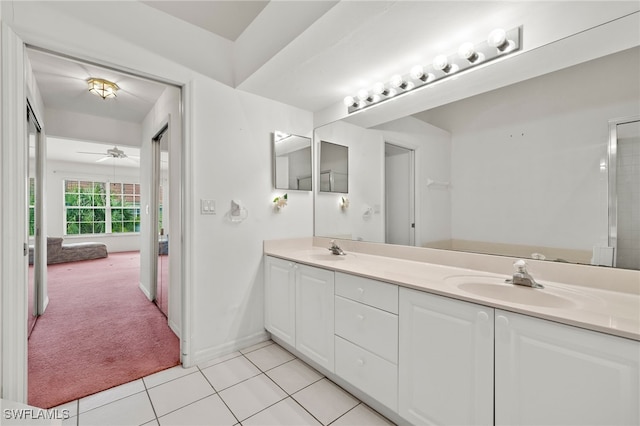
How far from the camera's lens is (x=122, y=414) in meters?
→ 1.54

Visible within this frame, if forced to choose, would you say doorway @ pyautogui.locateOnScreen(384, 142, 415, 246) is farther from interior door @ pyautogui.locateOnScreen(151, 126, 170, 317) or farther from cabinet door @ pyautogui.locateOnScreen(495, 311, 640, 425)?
interior door @ pyautogui.locateOnScreen(151, 126, 170, 317)

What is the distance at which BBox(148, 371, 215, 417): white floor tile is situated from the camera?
1.61 meters

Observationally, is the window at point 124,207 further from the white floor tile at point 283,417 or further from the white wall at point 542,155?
the white wall at point 542,155

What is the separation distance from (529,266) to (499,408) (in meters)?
0.74

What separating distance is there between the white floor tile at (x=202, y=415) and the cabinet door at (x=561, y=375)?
1.34 m

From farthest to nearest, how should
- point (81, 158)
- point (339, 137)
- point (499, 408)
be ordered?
point (81, 158) → point (339, 137) → point (499, 408)

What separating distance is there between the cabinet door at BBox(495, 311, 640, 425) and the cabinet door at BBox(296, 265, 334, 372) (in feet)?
3.13

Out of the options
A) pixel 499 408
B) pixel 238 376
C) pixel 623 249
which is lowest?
pixel 238 376

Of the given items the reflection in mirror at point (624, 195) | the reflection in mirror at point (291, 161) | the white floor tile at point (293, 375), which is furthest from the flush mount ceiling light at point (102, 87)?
the reflection in mirror at point (624, 195)

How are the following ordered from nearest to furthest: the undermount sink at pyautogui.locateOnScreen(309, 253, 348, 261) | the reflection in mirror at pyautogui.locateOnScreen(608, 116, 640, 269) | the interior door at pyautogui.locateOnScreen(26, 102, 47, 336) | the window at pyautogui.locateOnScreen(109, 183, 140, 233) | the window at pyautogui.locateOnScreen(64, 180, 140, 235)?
1. the reflection in mirror at pyautogui.locateOnScreen(608, 116, 640, 269)
2. the undermount sink at pyautogui.locateOnScreen(309, 253, 348, 261)
3. the interior door at pyautogui.locateOnScreen(26, 102, 47, 336)
4. the window at pyautogui.locateOnScreen(64, 180, 140, 235)
5. the window at pyautogui.locateOnScreen(109, 183, 140, 233)

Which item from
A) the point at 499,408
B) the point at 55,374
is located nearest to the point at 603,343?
the point at 499,408

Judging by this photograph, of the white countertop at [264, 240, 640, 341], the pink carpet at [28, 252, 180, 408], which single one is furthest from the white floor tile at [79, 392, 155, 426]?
the white countertop at [264, 240, 640, 341]

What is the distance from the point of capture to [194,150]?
6.64 ft

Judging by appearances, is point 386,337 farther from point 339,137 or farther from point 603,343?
point 339,137
